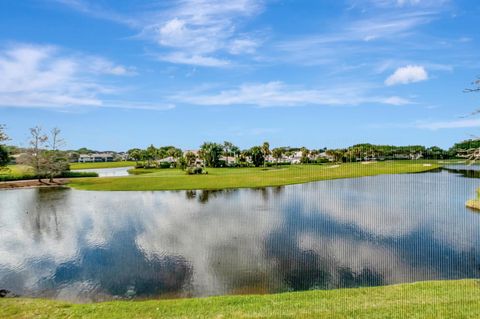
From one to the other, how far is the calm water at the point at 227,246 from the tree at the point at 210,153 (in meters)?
84.9

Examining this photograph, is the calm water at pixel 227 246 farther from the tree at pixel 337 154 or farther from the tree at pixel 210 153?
the tree at pixel 337 154

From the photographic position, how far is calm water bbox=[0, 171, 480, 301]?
1856cm

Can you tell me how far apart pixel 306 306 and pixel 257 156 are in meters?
123

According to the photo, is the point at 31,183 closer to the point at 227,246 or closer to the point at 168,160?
the point at 227,246

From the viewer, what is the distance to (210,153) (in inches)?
5157

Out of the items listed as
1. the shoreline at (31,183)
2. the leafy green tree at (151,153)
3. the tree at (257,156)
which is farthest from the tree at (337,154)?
the shoreline at (31,183)

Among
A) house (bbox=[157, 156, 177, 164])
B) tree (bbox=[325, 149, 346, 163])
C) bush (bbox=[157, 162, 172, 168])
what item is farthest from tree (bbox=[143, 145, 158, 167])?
tree (bbox=[325, 149, 346, 163])

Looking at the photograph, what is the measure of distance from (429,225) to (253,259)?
785 inches

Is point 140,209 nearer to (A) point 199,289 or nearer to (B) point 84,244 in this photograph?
(B) point 84,244

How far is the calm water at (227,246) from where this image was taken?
731 inches

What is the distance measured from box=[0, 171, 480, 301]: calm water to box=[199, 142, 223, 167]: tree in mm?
84914

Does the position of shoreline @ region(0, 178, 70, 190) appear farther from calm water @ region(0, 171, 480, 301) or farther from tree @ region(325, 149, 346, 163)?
tree @ region(325, 149, 346, 163)

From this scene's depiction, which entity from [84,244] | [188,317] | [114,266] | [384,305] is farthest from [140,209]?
[384,305]

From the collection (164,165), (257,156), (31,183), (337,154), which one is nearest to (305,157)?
(337,154)
